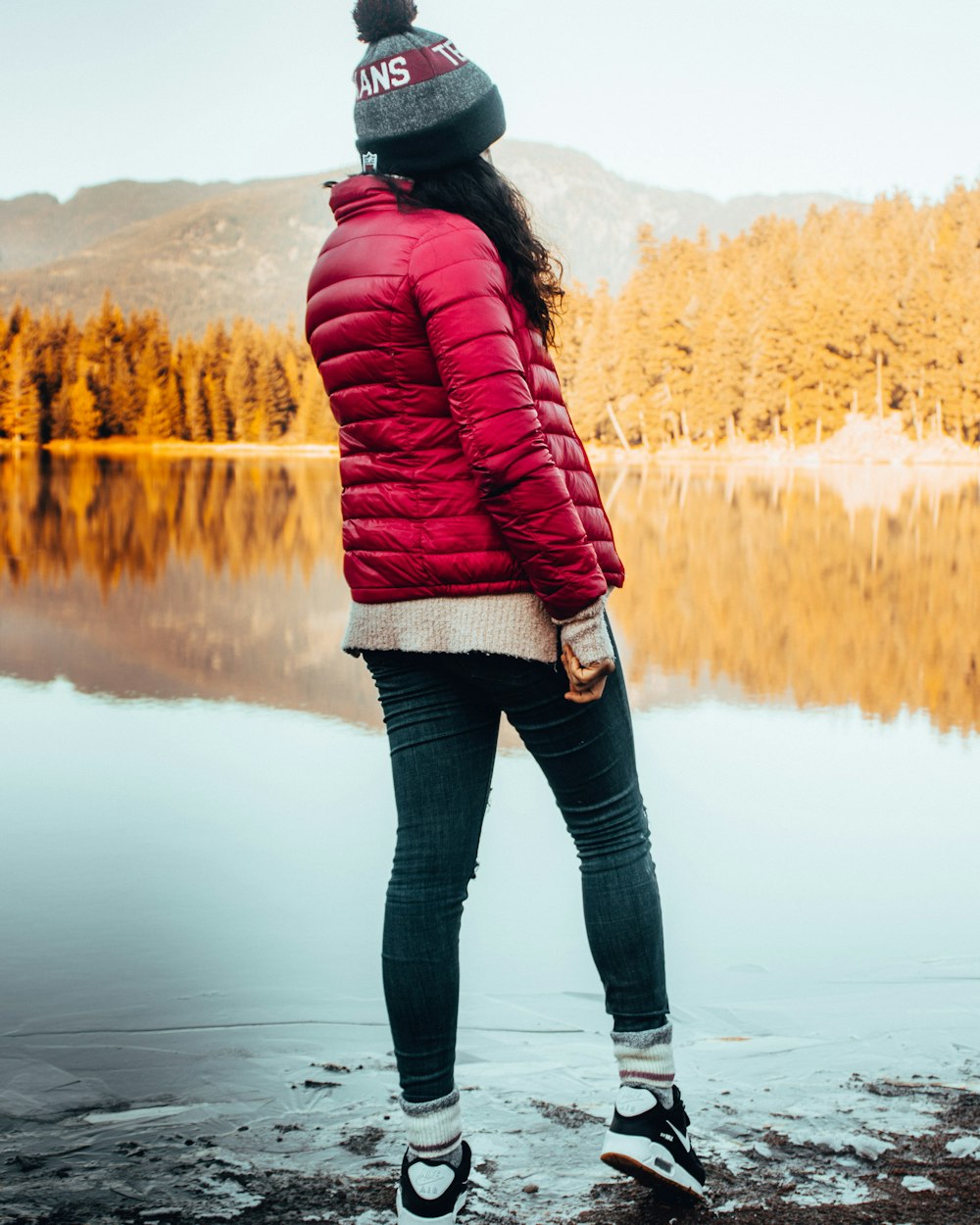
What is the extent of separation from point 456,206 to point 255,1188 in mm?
1483

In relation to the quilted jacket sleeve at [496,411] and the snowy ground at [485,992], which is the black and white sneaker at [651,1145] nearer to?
the snowy ground at [485,992]

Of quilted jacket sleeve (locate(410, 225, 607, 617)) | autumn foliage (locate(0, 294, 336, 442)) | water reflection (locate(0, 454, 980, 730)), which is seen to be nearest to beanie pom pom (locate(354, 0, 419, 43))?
quilted jacket sleeve (locate(410, 225, 607, 617))

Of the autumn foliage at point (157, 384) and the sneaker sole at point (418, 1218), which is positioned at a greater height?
the autumn foliage at point (157, 384)

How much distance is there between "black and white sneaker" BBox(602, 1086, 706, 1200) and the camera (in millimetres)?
1896

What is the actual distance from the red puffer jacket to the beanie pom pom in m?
0.25

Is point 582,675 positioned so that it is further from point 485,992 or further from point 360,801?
point 360,801

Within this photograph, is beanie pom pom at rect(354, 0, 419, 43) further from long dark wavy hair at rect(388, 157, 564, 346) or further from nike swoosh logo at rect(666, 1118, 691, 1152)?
nike swoosh logo at rect(666, 1118, 691, 1152)

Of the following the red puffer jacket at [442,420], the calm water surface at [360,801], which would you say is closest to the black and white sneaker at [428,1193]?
the red puffer jacket at [442,420]

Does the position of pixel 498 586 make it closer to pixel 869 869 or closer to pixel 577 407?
pixel 869 869

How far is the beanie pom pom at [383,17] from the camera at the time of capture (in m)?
1.99

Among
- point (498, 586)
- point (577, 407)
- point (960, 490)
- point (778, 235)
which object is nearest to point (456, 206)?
point (498, 586)

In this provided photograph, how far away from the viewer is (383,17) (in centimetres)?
200

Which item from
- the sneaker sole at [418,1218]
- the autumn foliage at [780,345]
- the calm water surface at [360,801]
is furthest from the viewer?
the autumn foliage at [780,345]

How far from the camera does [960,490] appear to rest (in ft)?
93.2
